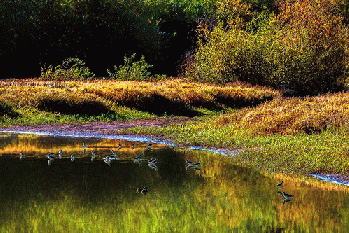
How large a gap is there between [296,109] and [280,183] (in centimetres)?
928

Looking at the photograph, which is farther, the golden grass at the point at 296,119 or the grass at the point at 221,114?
the golden grass at the point at 296,119

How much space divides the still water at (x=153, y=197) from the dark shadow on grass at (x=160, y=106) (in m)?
10.5

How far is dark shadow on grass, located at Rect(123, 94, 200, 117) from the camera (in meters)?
26.1

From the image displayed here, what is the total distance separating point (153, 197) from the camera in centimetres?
1070

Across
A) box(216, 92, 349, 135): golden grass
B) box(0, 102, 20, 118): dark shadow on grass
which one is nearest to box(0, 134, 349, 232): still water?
box(216, 92, 349, 135): golden grass

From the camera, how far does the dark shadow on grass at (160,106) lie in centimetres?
2606

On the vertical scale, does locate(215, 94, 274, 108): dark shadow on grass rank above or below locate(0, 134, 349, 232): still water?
above

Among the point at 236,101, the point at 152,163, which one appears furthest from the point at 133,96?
the point at 152,163

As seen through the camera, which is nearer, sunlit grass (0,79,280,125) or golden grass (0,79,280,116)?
sunlit grass (0,79,280,125)

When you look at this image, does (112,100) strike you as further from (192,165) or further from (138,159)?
(192,165)

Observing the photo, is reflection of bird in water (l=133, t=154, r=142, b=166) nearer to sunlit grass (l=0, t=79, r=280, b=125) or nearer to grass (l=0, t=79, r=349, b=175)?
grass (l=0, t=79, r=349, b=175)

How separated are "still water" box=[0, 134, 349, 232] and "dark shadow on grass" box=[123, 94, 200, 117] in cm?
1045

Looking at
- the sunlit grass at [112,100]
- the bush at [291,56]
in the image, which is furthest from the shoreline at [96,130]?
the bush at [291,56]

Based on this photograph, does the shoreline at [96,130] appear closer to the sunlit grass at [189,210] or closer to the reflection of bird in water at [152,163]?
the reflection of bird in water at [152,163]
